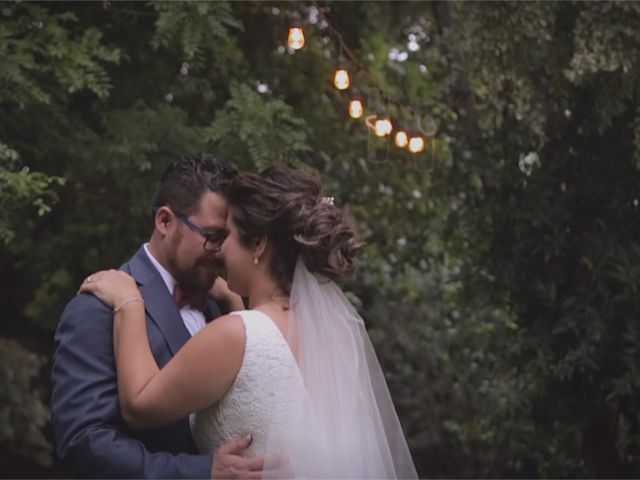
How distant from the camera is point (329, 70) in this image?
31.0ft

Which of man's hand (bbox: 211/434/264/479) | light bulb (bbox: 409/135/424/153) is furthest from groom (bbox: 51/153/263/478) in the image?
light bulb (bbox: 409/135/424/153)

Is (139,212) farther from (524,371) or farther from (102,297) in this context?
(102,297)

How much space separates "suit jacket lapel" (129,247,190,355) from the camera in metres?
3.51

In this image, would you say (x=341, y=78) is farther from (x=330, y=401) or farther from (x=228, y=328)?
(x=228, y=328)

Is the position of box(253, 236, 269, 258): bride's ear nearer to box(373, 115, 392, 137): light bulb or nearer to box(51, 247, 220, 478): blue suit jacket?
box(51, 247, 220, 478): blue suit jacket

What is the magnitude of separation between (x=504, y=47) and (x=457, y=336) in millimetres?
4579

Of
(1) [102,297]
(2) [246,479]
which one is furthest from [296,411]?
(1) [102,297]

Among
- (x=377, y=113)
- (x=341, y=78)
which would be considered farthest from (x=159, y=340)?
(x=377, y=113)

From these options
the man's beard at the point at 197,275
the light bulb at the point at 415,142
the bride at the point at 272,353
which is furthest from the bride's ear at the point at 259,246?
the light bulb at the point at 415,142

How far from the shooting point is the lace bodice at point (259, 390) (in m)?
3.24

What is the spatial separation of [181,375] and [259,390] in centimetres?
22

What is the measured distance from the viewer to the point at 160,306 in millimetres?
3543

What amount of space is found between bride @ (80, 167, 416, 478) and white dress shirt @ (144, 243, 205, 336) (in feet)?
0.58

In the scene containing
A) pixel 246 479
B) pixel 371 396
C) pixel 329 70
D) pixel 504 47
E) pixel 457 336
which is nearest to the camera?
pixel 246 479
